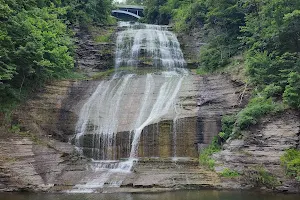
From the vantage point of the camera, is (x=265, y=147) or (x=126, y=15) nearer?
(x=265, y=147)

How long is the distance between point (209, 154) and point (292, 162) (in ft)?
15.5

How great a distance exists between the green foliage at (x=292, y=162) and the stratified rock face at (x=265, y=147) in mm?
241

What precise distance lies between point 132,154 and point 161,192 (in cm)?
510

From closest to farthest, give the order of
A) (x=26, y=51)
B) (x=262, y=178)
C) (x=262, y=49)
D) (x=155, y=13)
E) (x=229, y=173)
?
(x=262, y=178)
(x=229, y=173)
(x=26, y=51)
(x=262, y=49)
(x=155, y=13)

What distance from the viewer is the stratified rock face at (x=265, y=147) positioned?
55.6 feet

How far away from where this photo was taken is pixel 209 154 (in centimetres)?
1947

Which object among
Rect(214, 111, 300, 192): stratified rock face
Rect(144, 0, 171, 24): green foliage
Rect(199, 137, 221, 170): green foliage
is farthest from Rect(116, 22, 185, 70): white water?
Rect(214, 111, 300, 192): stratified rock face

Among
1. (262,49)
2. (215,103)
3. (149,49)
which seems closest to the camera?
(215,103)

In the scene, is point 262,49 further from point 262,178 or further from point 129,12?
point 129,12

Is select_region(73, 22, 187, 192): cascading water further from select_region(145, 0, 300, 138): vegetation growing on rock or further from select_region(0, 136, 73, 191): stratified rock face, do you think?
select_region(145, 0, 300, 138): vegetation growing on rock

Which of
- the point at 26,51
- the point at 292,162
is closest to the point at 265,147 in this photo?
the point at 292,162

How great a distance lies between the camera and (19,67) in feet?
70.7

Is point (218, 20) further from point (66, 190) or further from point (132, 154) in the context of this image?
point (66, 190)

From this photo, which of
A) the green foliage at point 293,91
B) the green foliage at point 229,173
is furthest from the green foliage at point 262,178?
the green foliage at point 293,91
